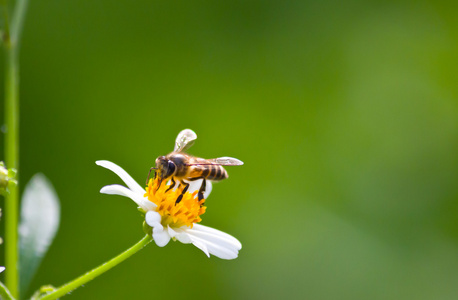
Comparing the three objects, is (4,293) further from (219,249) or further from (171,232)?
(219,249)

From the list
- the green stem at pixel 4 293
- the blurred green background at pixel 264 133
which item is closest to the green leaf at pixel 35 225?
the green stem at pixel 4 293

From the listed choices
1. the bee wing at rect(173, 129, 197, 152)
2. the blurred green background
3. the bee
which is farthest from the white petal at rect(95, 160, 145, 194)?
the blurred green background

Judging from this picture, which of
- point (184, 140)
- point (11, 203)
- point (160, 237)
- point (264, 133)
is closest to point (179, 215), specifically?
point (160, 237)

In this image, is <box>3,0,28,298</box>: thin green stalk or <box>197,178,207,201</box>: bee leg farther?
<box>197,178,207,201</box>: bee leg

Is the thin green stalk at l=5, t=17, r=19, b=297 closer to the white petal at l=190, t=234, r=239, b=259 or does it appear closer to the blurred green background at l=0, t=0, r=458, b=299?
the white petal at l=190, t=234, r=239, b=259

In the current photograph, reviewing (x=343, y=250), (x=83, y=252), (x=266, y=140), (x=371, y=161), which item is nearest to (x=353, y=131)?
(x=371, y=161)

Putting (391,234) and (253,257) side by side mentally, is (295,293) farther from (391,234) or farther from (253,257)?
(391,234)

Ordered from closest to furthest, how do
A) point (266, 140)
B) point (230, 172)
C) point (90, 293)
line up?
point (90, 293), point (230, 172), point (266, 140)
